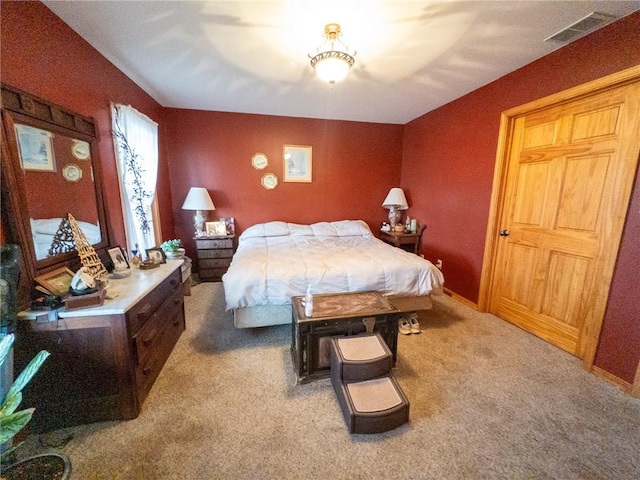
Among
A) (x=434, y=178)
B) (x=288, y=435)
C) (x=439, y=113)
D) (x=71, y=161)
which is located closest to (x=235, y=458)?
(x=288, y=435)

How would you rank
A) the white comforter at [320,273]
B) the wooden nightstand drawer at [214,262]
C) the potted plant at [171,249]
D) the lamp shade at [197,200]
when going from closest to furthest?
the white comforter at [320,273] < the potted plant at [171,249] < the lamp shade at [197,200] < the wooden nightstand drawer at [214,262]

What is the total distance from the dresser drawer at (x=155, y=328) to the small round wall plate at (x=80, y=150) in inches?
46.1

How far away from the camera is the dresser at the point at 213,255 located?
3531 mm

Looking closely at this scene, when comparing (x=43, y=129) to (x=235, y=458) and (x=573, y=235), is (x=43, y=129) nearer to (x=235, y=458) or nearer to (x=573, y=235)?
(x=235, y=458)

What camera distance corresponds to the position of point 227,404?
1.58 meters

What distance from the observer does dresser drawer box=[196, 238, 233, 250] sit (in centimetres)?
352

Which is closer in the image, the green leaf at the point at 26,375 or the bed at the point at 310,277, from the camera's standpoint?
the green leaf at the point at 26,375

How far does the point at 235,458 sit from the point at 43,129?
2.13m

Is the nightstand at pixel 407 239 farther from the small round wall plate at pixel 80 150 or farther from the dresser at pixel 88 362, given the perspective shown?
the small round wall plate at pixel 80 150

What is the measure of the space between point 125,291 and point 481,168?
11.2 feet

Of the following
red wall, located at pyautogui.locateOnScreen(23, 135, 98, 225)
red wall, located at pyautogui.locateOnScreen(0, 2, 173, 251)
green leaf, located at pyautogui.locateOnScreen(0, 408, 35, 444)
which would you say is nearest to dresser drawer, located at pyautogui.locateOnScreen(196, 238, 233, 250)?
red wall, located at pyautogui.locateOnScreen(0, 2, 173, 251)

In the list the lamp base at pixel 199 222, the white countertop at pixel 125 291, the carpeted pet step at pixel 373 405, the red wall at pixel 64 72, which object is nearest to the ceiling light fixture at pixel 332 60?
the red wall at pixel 64 72

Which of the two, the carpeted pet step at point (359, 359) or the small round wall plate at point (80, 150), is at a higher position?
the small round wall plate at point (80, 150)

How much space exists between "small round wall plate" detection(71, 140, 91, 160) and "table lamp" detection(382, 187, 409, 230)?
350cm
